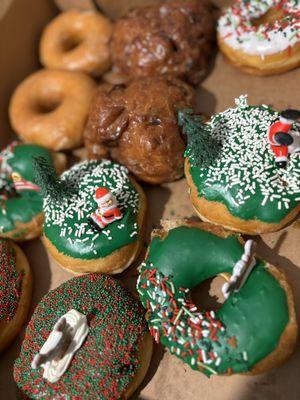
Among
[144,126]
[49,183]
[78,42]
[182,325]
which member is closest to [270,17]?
[144,126]

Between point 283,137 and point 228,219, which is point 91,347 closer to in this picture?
point 228,219

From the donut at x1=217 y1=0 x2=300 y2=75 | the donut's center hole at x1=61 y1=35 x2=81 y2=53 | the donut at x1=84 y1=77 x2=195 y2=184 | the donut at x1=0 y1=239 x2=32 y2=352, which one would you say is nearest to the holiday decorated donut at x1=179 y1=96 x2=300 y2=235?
the donut at x1=84 y1=77 x2=195 y2=184

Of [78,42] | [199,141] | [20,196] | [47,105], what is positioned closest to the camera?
[199,141]

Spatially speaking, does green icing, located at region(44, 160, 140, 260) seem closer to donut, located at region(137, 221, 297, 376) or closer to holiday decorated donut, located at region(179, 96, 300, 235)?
donut, located at region(137, 221, 297, 376)

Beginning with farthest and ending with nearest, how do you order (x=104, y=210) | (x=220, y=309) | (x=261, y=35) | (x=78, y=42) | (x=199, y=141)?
(x=78, y=42) → (x=261, y=35) → (x=104, y=210) → (x=199, y=141) → (x=220, y=309)

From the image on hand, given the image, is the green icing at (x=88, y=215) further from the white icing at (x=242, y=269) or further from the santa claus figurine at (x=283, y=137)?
the santa claus figurine at (x=283, y=137)

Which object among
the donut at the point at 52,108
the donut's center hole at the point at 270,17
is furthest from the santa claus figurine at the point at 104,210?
the donut's center hole at the point at 270,17
